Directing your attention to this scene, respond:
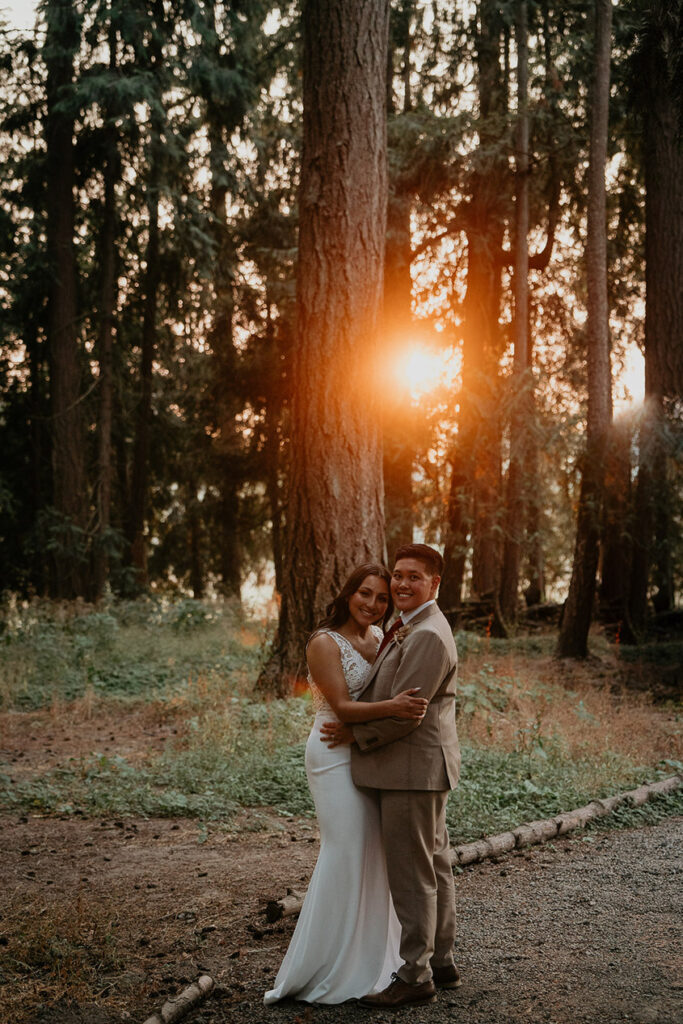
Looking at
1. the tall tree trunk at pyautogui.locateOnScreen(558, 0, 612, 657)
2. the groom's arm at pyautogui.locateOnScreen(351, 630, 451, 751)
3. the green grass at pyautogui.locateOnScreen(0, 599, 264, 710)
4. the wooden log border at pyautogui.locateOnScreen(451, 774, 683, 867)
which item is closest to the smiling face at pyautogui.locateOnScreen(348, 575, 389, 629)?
the groom's arm at pyautogui.locateOnScreen(351, 630, 451, 751)

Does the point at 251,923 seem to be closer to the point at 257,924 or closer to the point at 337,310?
the point at 257,924

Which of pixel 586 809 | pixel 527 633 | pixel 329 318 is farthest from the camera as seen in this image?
pixel 527 633

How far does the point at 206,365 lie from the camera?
1005 inches

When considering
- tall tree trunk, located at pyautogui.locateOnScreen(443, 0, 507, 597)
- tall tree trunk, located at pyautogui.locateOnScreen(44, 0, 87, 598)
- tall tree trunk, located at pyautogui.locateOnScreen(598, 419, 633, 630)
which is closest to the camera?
tall tree trunk, located at pyautogui.locateOnScreen(598, 419, 633, 630)

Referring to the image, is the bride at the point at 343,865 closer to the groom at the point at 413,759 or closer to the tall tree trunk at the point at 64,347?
the groom at the point at 413,759

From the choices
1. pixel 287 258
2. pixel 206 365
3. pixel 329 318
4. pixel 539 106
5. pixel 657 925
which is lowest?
pixel 657 925

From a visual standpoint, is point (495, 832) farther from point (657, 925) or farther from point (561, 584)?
point (561, 584)

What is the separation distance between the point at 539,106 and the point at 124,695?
14466 mm

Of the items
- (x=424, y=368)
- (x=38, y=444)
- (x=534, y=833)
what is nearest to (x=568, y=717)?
(x=534, y=833)

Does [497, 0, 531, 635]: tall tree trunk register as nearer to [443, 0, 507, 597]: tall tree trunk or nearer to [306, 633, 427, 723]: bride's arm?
[443, 0, 507, 597]: tall tree trunk

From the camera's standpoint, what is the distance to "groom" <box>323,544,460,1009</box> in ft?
13.2

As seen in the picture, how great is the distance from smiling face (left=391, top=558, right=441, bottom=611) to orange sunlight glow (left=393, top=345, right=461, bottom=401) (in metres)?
13.6

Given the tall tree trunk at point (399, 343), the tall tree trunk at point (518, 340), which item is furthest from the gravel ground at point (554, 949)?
the tall tree trunk at point (399, 343)

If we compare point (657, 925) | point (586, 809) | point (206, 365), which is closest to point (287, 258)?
point (206, 365)
